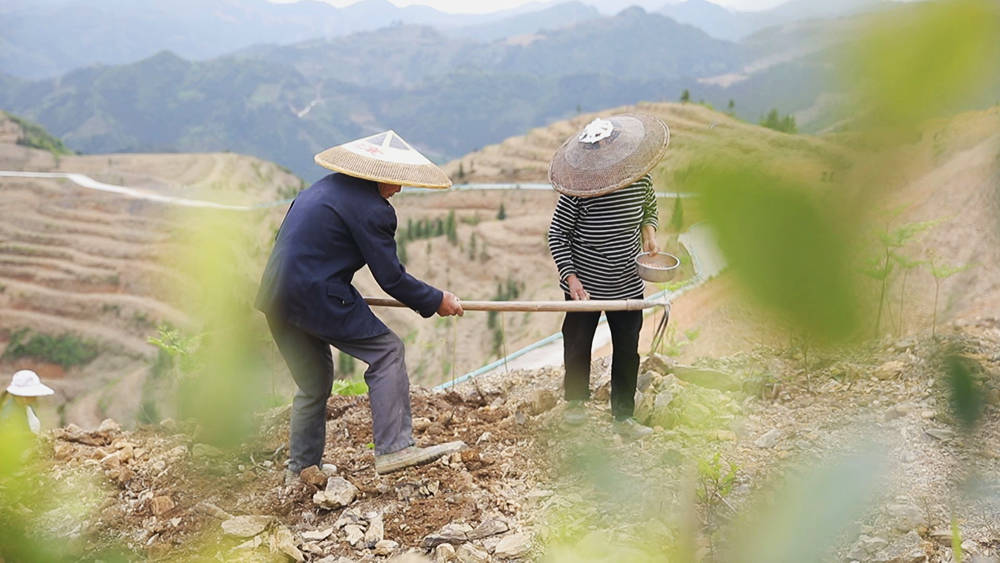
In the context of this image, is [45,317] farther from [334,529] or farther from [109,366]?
[334,529]

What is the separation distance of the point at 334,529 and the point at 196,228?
9.03 feet

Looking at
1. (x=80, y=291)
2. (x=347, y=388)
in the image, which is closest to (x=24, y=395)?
(x=347, y=388)

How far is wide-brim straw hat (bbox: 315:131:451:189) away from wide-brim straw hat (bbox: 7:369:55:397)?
3.25 meters

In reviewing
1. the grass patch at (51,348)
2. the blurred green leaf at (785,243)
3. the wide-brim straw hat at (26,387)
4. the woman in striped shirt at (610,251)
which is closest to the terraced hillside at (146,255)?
the grass patch at (51,348)

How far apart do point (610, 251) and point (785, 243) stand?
11.1ft

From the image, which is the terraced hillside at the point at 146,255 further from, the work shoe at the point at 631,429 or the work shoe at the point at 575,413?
→ the work shoe at the point at 631,429

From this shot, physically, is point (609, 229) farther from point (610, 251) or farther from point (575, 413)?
point (575, 413)

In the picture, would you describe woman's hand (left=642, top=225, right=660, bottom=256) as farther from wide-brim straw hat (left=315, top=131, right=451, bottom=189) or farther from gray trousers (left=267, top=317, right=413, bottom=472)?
gray trousers (left=267, top=317, right=413, bottom=472)

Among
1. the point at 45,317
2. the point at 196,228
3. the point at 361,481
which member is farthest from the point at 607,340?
the point at 45,317

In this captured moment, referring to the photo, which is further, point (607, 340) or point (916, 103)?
point (607, 340)

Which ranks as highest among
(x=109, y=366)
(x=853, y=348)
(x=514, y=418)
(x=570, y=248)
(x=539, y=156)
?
(x=853, y=348)

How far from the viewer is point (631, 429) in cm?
402

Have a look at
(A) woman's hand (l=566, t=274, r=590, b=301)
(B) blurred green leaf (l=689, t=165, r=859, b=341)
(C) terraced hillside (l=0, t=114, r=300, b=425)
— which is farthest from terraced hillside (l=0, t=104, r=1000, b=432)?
(B) blurred green leaf (l=689, t=165, r=859, b=341)

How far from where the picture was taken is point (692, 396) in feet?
13.8
